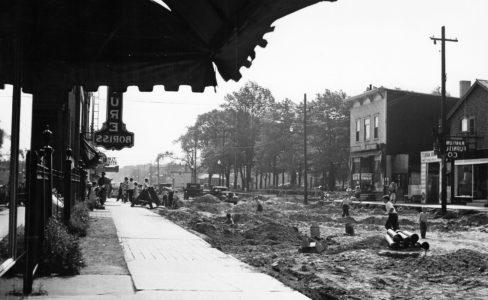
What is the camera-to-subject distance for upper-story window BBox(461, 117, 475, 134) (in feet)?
124

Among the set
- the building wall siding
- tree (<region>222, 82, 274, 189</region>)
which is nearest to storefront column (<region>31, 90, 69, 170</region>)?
the building wall siding

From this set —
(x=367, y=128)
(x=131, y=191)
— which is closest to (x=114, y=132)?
(x=131, y=191)

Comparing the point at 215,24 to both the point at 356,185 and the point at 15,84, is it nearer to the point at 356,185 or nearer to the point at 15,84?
the point at 15,84

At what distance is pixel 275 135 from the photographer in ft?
250

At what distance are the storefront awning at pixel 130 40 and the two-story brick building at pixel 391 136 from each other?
128ft

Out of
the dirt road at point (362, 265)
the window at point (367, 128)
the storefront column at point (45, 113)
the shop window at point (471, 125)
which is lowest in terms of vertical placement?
the dirt road at point (362, 265)

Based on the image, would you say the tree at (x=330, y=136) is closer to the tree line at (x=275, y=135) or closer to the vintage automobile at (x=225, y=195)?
the tree line at (x=275, y=135)

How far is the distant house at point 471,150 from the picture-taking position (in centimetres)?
3591

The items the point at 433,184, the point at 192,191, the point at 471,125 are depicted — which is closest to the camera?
the point at 471,125

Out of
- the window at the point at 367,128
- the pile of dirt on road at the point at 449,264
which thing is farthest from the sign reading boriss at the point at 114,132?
the window at the point at 367,128

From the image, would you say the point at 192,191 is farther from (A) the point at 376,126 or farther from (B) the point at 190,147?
(B) the point at 190,147

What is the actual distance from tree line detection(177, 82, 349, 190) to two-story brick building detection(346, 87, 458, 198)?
509 inches

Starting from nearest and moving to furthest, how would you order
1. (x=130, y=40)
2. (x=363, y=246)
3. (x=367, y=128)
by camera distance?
(x=130, y=40)
(x=363, y=246)
(x=367, y=128)

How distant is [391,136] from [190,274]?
41.0m
